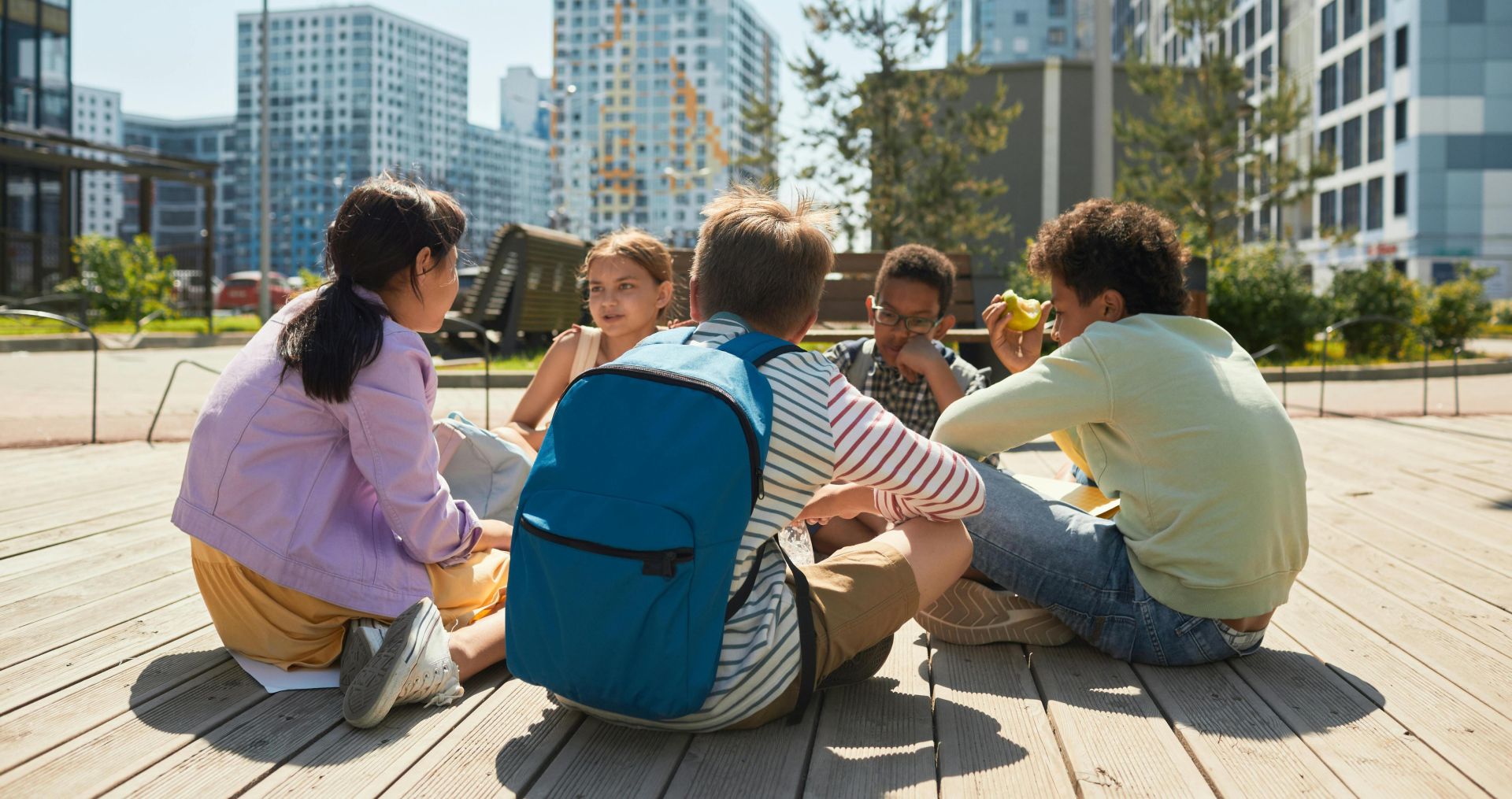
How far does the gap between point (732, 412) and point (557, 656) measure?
0.56 m

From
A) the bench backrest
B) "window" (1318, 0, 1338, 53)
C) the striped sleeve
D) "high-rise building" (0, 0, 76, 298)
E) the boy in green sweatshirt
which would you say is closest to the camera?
the striped sleeve

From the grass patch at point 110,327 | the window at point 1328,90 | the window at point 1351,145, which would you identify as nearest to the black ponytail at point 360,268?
the grass patch at point 110,327

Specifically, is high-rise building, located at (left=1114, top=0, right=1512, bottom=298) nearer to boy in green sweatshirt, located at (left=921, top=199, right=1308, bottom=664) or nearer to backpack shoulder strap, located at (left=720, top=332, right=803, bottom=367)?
boy in green sweatshirt, located at (left=921, top=199, right=1308, bottom=664)

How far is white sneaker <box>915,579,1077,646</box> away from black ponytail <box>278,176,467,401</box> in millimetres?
1478

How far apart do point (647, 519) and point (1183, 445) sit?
4.31 ft

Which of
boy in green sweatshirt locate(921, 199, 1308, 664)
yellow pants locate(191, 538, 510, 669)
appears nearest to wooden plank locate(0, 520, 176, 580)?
yellow pants locate(191, 538, 510, 669)

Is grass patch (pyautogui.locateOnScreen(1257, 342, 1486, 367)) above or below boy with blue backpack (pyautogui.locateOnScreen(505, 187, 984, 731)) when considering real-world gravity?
above

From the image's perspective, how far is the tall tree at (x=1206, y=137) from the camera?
21.8 metres

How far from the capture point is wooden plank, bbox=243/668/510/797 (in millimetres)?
1981

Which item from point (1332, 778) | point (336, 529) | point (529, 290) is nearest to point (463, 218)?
point (336, 529)

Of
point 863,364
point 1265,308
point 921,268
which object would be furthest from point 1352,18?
point 921,268

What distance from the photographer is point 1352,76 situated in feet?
156

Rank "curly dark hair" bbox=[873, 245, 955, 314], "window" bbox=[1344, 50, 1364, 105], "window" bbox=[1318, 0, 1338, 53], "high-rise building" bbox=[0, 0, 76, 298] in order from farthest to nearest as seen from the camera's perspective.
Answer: "window" bbox=[1318, 0, 1338, 53]
"window" bbox=[1344, 50, 1364, 105]
"high-rise building" bbox=[0, 0, 76, 298]
"curly dark hair" bbox=[873, 245, 955, 314]

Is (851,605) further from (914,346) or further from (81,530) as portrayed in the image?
(81,530)
